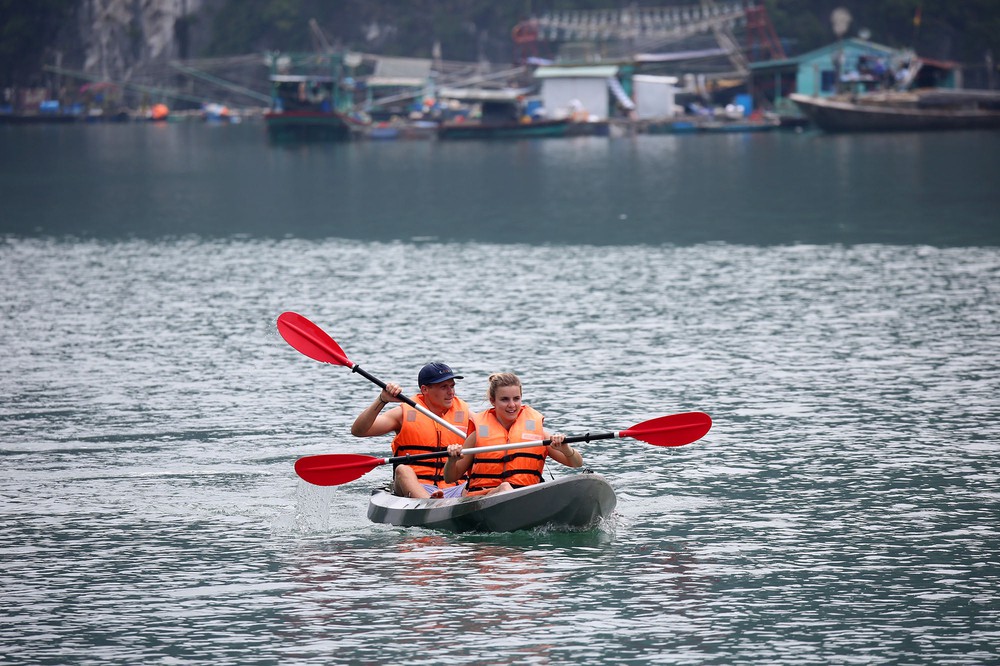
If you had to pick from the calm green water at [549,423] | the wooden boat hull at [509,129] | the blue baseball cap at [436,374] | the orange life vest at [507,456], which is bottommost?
the calm green water at [549,423]

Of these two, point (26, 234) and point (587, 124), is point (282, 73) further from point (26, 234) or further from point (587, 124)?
point (26, 234)

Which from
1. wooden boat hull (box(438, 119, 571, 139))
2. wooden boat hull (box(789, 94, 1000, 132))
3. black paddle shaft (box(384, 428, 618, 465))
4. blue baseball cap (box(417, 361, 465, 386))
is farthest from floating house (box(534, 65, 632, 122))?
black paddle shaft (box(384, 428, 618, 465))

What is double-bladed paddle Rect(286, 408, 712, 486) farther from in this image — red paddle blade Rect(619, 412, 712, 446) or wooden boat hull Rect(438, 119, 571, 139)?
wooden boat hull Rect(438, 119, 571, 139)

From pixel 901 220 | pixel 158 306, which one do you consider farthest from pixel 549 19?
pixel 158 306

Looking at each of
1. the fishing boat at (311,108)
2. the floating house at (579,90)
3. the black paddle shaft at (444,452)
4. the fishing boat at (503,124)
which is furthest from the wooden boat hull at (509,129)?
the black paddle shaft at (444,452)

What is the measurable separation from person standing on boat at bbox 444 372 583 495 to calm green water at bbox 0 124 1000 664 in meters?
0.61

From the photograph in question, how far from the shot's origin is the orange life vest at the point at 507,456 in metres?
15.7

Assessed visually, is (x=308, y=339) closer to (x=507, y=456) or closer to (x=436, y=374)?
(x=436, y=374)

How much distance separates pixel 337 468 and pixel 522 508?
2.51m

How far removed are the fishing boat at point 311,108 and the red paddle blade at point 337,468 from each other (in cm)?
10018

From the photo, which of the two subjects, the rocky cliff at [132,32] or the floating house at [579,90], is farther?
the rocky cliff at [132,32]

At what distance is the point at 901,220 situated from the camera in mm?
50188

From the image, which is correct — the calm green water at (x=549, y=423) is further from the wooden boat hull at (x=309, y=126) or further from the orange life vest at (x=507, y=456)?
the wooden boat hull at (x=309, y=126)

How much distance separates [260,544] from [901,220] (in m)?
37.7
